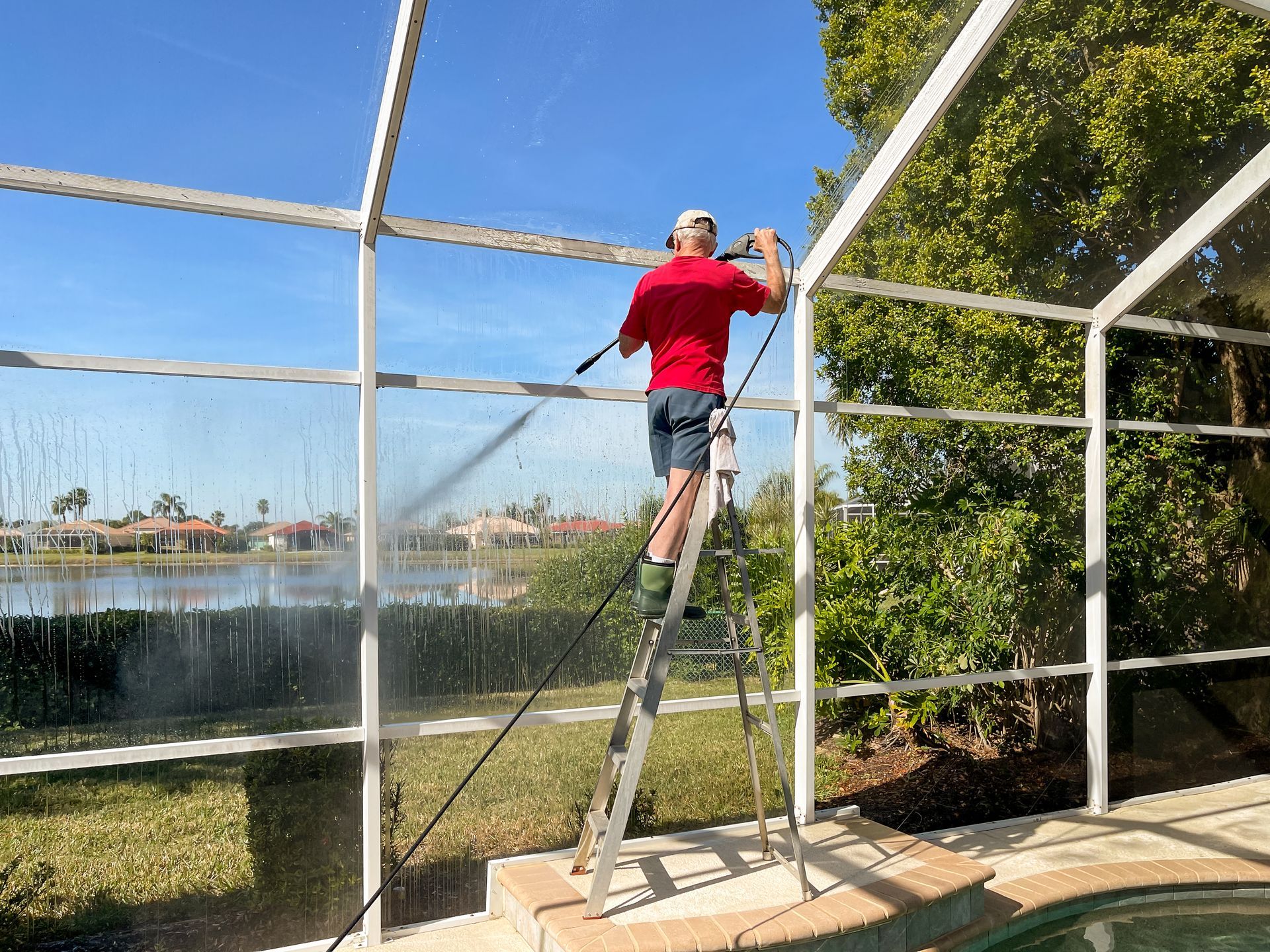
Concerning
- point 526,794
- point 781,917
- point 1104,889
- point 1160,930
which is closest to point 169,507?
point 526,794

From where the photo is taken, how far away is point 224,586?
281cm

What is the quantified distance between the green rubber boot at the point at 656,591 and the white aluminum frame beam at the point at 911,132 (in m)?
1.61

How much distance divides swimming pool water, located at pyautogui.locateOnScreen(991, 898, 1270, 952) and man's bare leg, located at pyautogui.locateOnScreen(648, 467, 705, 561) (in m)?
1.89

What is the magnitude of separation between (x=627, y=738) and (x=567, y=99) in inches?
110

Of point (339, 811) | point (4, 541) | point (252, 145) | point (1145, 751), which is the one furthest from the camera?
point (1145, 751)

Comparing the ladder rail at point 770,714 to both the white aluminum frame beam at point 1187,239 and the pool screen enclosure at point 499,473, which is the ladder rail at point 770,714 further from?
the white aluminum frame beam at point 1187,239

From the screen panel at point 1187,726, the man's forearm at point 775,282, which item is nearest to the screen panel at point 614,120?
the man's forearm at point 775,282

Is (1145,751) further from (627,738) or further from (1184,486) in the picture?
(627,738)

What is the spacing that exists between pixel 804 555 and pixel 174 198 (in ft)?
8.65

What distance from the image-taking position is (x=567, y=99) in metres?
4.06

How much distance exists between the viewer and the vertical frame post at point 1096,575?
14.6ft

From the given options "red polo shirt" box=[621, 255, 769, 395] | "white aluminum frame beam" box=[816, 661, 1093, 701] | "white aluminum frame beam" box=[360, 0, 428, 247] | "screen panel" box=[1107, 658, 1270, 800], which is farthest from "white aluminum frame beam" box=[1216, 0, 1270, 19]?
"screen panel" box=[1107, 658, 1270, 800]

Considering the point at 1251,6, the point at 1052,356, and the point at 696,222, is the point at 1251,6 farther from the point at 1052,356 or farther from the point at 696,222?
the point at 696,222

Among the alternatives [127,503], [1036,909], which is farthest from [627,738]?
[127,503]
